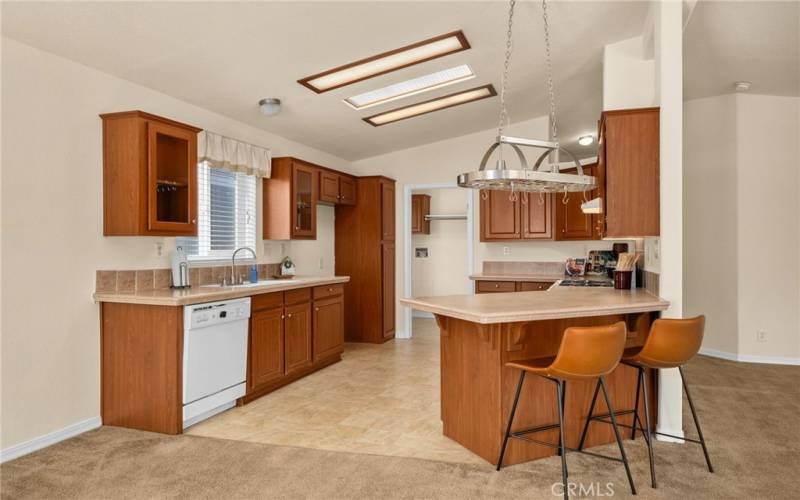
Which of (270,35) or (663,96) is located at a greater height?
(270,35)

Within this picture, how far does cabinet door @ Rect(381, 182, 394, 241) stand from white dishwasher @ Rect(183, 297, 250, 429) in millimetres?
2797

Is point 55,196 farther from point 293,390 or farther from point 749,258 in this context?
point 749,258

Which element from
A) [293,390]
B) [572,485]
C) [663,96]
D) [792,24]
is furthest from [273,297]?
[792,24]

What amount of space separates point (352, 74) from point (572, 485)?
3260mm

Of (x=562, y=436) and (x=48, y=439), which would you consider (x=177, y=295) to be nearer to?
(x=48, y=439)

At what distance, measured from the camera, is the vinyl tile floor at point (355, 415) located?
315 centimetres

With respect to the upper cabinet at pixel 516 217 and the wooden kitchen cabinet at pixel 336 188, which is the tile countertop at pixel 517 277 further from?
the wooden kitchen cabinet at pixel 336 188

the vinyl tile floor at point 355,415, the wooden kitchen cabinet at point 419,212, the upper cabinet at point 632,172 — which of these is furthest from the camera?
the wooden kitchen cabinet at point 419,212

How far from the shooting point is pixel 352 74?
4.12 metres

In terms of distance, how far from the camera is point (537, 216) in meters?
6.05

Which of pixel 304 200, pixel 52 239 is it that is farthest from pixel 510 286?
pixel 52 239

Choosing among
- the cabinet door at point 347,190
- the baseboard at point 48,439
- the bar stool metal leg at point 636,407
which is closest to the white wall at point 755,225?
the bar stool metal leg at point 636,407

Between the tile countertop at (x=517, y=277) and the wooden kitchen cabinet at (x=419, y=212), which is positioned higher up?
the wooden kitchen cabinet at (x=419, y=212)

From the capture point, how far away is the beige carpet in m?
2.54
